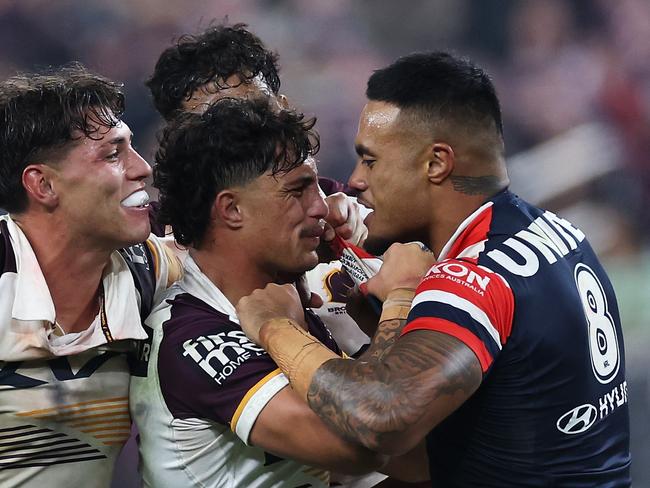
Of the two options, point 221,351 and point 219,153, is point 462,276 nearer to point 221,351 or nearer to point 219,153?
point 221,351

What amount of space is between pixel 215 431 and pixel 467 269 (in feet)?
2.34

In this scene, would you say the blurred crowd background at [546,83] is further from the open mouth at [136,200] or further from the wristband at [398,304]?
the wristband at [398,304]

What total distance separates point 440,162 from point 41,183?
1.03 m

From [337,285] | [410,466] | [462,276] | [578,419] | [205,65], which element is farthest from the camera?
[205,65]

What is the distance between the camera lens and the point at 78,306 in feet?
7.90

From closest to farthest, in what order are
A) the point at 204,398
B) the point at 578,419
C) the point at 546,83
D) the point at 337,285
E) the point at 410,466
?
the point at 578,419
the point at 204,398
the point at 410,466
the point at 337,285
the point at 546,83

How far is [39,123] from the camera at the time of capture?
2.38 meters

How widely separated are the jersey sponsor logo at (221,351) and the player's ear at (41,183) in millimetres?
573

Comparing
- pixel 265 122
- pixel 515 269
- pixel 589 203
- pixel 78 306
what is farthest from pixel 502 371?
pixel 589 203

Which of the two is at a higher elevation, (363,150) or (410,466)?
(363,150)

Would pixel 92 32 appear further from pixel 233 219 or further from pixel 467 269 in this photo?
pixel 467 269

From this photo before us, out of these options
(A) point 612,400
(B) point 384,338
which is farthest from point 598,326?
(B) point 384,338

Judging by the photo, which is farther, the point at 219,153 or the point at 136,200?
the point at 136,200

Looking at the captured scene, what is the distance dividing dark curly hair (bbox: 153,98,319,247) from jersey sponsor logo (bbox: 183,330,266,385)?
320 millimetres
